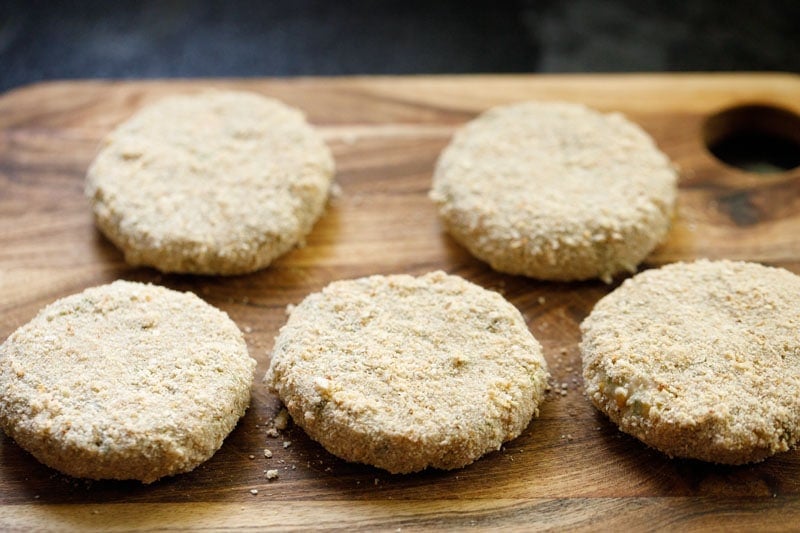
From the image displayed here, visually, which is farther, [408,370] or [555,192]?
[555,192]

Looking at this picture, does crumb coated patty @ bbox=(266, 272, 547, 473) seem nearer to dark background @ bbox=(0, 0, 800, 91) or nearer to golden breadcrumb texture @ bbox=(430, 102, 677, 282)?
golden breadcrumb texture @ bbox=(430, 102, 677, 282)

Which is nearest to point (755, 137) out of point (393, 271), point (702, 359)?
point (702, 359)

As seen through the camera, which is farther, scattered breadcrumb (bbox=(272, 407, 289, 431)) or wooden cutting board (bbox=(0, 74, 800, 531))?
scattered breadcrumb (bbox=(272, 407, 289, 431))

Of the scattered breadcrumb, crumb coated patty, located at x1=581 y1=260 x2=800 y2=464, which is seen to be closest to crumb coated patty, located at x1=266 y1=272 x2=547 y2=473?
the scattered breadcrumb

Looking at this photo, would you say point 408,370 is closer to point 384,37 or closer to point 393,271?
point 393,271

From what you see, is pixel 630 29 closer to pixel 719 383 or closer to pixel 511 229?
pixel 511 229

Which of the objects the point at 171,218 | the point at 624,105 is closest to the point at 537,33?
the point at 624,105

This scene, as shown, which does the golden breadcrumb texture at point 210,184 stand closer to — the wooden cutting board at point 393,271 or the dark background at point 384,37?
the wooden cutting board at point 393,271
